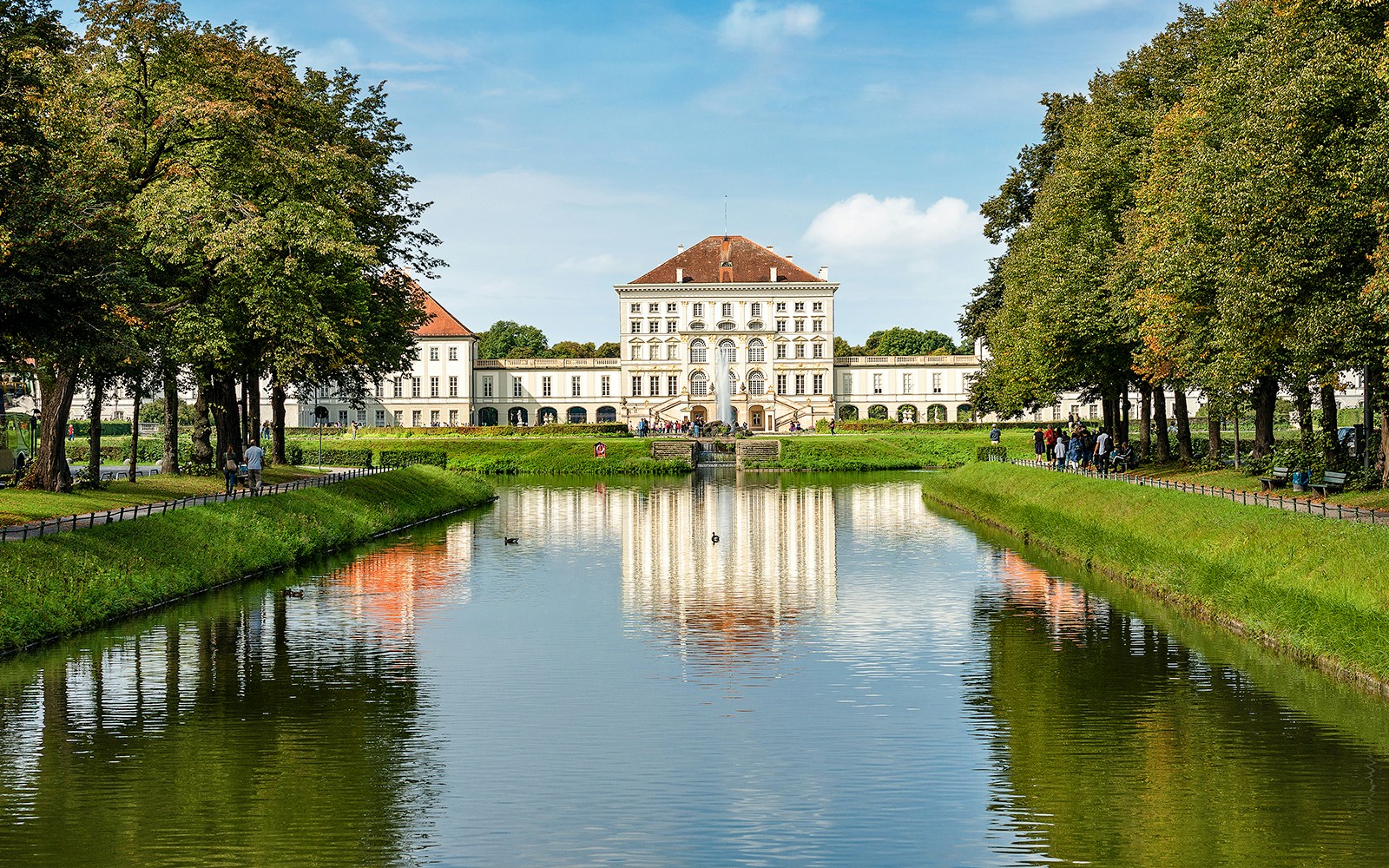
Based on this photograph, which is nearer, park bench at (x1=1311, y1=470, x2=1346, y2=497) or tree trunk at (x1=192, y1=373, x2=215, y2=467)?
park bench at (x1=1311, y1=470, x2=1346, y2=497)

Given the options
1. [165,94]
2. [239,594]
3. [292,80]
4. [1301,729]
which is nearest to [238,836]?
[1301,729]

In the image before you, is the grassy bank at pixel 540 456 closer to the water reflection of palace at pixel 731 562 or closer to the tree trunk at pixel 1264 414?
the water reflection of palace at pixel 731 562

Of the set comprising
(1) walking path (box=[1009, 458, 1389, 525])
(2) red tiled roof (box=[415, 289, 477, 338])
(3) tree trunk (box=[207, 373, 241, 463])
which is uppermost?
(2) red tiled roof (box=[415, 289, 477, 338])

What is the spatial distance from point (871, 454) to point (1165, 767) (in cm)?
6511

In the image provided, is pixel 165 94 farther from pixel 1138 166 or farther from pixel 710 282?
pixel 710 282

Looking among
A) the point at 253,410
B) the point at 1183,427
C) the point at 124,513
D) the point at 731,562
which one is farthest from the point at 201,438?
the point at 1183,427

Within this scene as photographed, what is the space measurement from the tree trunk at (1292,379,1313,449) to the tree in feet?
384

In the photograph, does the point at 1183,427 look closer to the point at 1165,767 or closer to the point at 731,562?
the point at 731,562

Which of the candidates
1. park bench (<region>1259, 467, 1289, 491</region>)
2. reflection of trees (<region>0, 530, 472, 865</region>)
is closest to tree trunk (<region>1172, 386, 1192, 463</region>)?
park bench (<region>1259, 467, 1289, 491</region>)

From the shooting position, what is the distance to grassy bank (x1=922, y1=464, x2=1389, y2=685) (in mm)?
17031

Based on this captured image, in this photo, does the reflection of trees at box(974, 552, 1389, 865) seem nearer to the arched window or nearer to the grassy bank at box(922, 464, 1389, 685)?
the grassy bank at box(922, 464, 1389, 685)

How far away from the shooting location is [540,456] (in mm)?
77188

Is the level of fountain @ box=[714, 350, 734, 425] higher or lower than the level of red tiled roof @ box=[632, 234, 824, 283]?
lower

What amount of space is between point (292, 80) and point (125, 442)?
3861 centimetres
